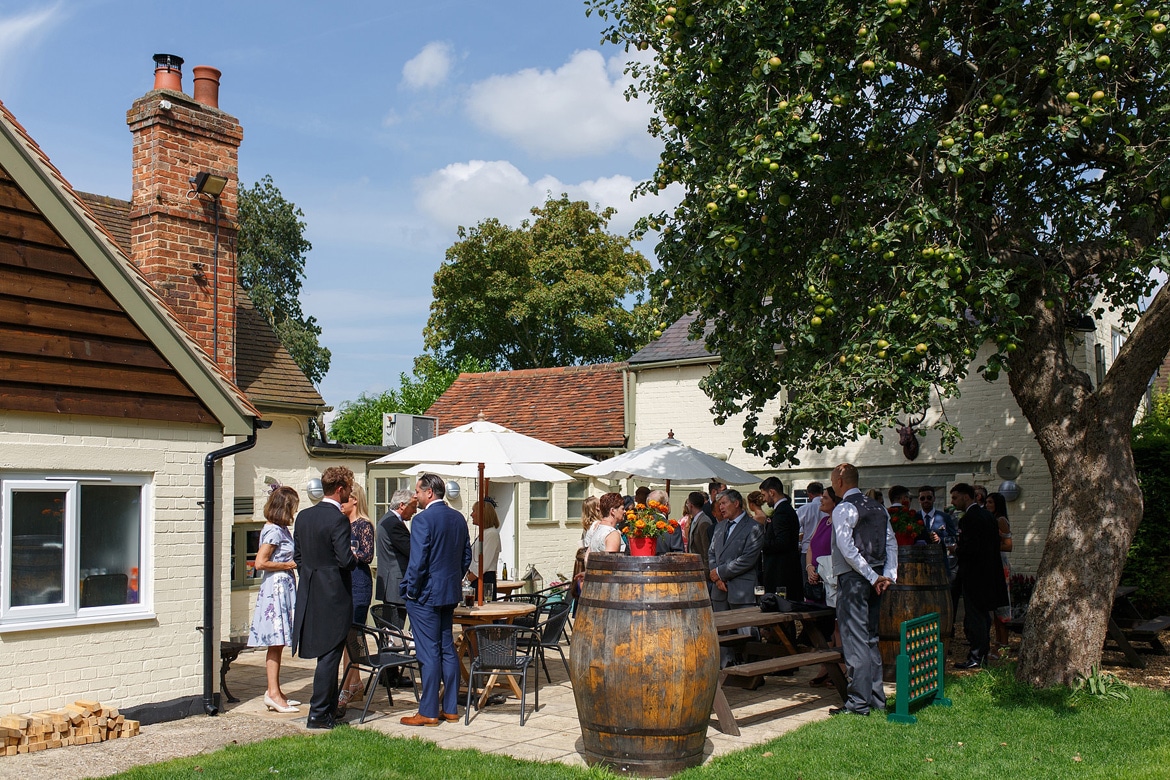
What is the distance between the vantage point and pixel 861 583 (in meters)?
8.02

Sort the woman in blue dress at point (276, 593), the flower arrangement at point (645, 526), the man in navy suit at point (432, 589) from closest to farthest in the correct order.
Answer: the man in navy suit at point (432, 589)
the flower arrangement at point (645, 526)
the woman in blue dress at point (276, 593)

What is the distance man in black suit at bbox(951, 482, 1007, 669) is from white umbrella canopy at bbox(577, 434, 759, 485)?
2865 mm

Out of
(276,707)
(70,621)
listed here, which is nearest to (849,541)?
(276,707)

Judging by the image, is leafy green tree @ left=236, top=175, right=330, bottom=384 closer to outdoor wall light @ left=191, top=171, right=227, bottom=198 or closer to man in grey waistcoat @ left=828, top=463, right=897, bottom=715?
outdoor wall light @ left=191, top=171, right=227, bottom=198

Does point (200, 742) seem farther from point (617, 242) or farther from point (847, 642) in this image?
point (617, 242)

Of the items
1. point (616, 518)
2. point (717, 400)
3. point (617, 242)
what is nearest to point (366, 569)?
point (616, 518)

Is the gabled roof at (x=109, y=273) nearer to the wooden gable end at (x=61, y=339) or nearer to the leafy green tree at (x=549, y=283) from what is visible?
the wooden gable end at (x=61, y=339)

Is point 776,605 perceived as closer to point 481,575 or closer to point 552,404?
point 481,575

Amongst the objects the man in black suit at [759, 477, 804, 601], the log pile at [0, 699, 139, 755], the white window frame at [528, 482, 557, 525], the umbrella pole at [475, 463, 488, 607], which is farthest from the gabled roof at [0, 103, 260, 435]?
the white window frame at [528, 482, 557, 525]

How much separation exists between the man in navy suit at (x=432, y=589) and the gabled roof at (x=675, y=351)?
13.0 meters

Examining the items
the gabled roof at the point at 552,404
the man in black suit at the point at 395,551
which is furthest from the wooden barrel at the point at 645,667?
the gabled roof at the point at 552,404

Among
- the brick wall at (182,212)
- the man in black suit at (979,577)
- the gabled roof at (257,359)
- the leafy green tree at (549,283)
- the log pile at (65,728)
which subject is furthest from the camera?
the leafy green tree at (549,283)

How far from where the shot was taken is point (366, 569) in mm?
9195

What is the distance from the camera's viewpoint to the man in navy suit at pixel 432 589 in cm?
799
